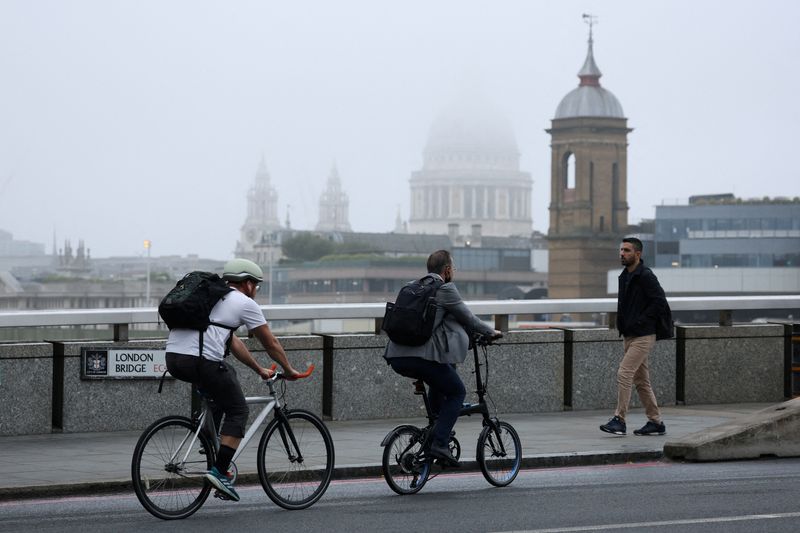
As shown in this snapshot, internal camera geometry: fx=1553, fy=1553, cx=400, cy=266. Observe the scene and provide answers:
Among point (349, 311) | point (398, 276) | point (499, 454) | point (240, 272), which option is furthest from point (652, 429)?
point (398, 276)

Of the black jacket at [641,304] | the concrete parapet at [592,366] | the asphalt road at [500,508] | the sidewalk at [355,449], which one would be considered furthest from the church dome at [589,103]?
the asphalt road at [500,508]

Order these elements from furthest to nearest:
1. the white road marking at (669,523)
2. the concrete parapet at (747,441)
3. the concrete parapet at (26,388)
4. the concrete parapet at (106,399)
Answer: the concrete parapet at (106,399)
the concrete parapet at (26,388)
the concrete parapet at (747,441)
the white road marking at (669,523)

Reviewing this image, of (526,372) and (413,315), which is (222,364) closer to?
(413,315)

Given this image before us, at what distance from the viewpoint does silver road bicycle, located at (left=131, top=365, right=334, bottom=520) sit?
916cm

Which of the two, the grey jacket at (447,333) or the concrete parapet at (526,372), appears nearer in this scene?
the grey jacket at (447,333)

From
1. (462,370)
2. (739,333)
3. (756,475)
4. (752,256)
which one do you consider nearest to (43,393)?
(462,370)

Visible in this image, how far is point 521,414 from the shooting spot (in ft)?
51.5

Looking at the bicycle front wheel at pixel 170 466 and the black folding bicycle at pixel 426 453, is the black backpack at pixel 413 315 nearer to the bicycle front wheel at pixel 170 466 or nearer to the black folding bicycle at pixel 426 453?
the black folding bicycle at pixel 426 453

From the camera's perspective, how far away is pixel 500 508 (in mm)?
9766

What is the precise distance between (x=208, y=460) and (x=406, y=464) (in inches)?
60.8

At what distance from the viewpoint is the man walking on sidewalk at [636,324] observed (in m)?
13.6

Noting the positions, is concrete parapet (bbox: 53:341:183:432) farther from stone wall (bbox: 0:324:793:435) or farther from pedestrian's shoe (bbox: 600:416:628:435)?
pedestrian's shoe (bbox: 600:416:628:435)

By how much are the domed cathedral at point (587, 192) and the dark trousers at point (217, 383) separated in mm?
123233

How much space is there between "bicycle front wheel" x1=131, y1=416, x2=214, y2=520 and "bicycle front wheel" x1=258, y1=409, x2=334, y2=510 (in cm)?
44
